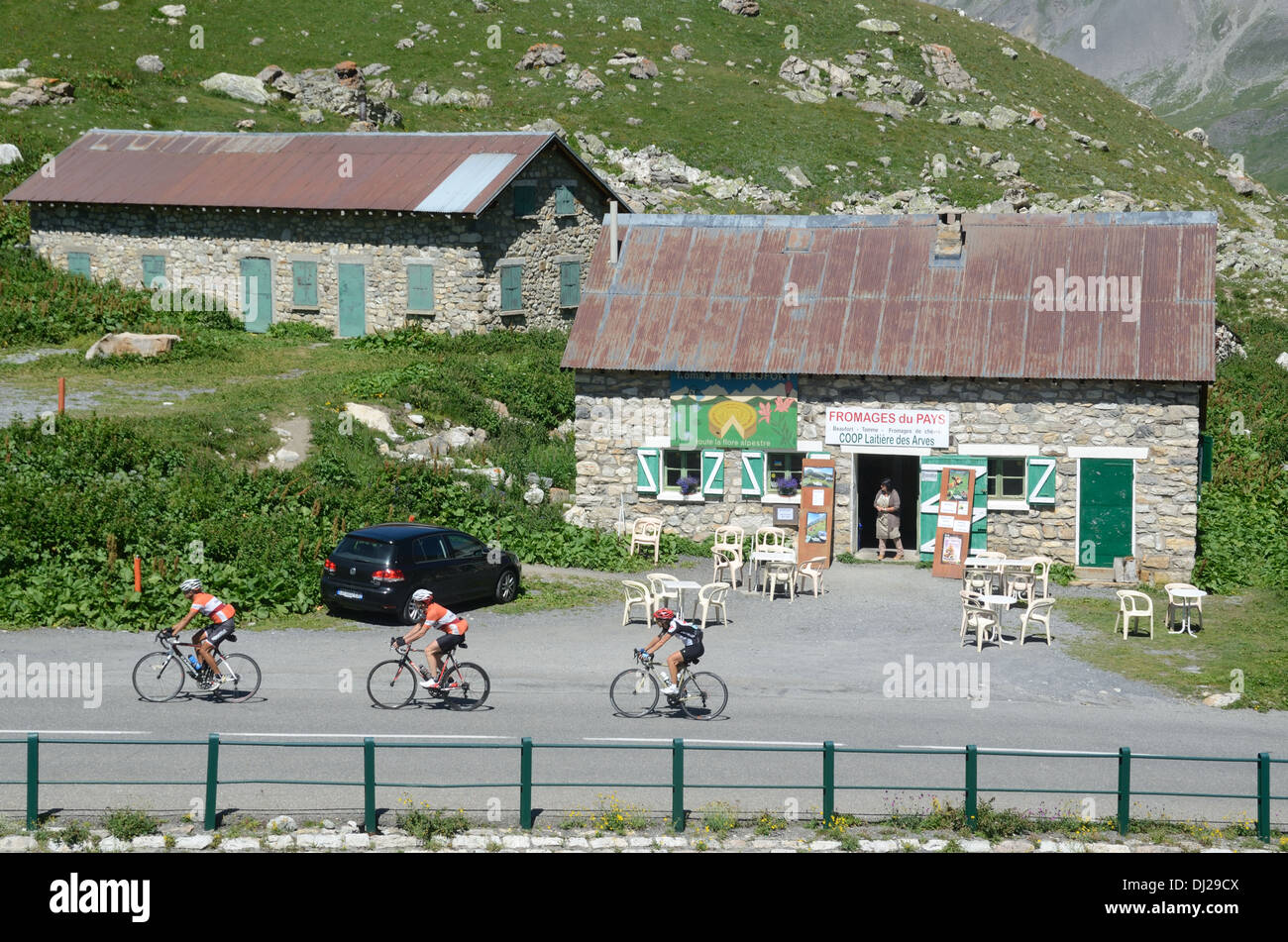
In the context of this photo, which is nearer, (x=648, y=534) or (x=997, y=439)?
(x=997, y=439)

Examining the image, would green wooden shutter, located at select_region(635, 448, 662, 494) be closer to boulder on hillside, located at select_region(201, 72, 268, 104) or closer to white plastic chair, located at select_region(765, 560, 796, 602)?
white plastic chair, located at select_region(765, 560, 796, 602)

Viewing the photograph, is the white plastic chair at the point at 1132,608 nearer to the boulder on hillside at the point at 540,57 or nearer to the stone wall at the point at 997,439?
the stone wall at the point at 997,439

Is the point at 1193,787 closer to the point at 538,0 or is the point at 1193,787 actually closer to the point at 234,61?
the point at 234,61

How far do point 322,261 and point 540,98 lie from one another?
1269 inches

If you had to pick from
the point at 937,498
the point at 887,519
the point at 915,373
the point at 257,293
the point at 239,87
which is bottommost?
the point at 887,519

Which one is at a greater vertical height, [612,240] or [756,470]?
[612,240]

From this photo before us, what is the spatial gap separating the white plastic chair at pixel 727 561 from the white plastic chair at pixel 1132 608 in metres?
6.42

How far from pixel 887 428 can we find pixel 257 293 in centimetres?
2103

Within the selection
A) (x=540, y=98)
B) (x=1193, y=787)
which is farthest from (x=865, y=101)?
(x=1193, y=787)

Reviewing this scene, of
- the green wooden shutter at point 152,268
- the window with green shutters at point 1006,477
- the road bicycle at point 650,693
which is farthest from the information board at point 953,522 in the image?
the green wooden shutter at point 152,268

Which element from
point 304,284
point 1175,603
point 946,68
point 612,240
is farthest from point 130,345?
point 946,68

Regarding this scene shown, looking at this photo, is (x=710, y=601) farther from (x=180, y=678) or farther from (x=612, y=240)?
(x=612, y=240)

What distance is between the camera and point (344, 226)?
3888cm

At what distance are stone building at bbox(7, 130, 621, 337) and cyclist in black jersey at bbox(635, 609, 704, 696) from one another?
2182cm
